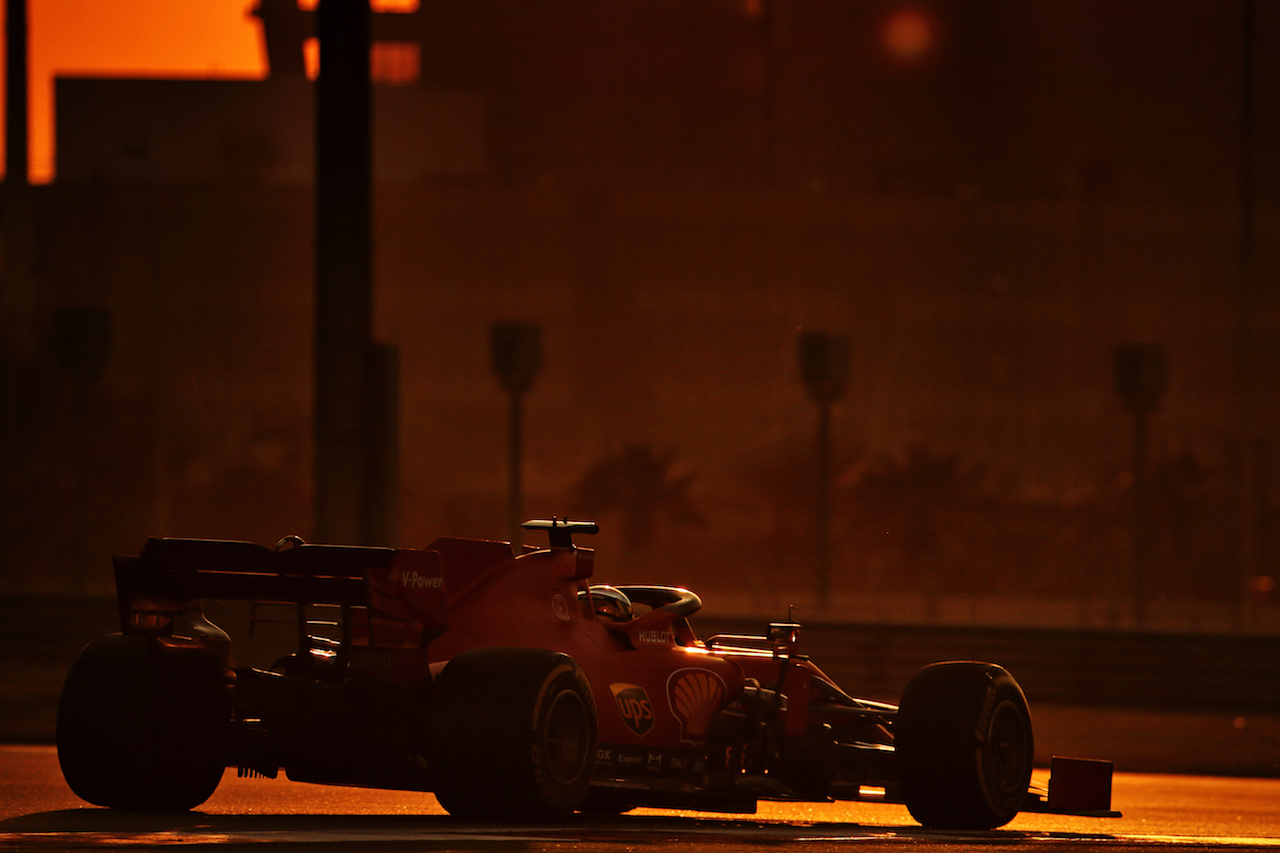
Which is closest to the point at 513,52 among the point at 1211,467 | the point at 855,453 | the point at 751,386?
the point at 751,386

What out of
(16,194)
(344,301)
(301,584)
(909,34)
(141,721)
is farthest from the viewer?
(909,34)

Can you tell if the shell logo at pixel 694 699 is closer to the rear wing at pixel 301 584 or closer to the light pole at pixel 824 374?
the rear wing at pixel 301 584

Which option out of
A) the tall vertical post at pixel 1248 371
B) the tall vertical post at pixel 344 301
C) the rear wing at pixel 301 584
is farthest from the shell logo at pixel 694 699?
the tall vertical post at pixel 1248 371

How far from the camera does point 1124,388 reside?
33281 mm

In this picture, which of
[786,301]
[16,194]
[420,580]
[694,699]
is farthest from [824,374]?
A: [16,194]

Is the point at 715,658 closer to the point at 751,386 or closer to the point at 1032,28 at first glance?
the point at 751,386

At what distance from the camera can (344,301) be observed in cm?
1639

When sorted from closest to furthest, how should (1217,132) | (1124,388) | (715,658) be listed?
(715,658), (1124,388), (1217,132)

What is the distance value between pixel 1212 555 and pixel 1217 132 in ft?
50.3

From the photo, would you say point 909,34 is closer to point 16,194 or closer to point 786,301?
point 786,301

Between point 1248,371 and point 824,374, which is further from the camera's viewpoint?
point 1248,371

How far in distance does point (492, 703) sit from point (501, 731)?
0.35 feet

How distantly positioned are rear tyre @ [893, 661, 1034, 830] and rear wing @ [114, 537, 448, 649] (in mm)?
2329

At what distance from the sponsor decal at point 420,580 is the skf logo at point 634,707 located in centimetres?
106
